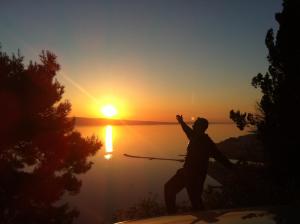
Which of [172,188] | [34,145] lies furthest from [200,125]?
[34,145]

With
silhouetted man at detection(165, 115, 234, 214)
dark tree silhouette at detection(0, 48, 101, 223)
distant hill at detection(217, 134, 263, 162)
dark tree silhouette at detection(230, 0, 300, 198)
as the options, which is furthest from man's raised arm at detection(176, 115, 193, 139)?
dark tree silhouette at detection(0, 48, 101, 223)

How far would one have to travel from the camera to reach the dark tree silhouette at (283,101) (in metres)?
13.8

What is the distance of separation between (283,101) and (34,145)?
11195 mm

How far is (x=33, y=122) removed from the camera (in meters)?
18.5

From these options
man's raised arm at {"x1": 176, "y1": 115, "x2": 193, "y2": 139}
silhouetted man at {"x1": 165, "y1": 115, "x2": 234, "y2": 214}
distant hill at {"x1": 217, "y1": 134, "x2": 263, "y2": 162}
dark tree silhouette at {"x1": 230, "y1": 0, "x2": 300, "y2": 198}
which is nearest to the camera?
silhouetted man at {"x1": 165, "y1": 115, "x2": 234, "y2": 214}

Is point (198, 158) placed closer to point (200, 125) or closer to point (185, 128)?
point (200, 125)

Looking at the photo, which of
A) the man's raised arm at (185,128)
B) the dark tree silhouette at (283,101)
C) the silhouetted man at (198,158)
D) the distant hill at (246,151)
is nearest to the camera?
the silhouetted man at (198,158)

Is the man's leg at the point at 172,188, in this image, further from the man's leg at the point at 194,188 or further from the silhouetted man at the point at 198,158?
the man's leg at the point at 194,188

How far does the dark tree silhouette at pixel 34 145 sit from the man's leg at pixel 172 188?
36.4 ft

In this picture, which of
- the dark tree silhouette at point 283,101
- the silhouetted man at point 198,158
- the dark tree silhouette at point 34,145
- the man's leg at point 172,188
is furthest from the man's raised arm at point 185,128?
the dark tree silhouette at point 34,145

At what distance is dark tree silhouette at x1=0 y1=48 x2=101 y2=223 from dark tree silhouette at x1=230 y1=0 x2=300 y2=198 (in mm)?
10013

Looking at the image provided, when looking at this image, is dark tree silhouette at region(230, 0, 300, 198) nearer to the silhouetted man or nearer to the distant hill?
the distant hill

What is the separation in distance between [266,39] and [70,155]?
11.7 meters

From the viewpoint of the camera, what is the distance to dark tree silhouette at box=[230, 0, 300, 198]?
13750 mm
